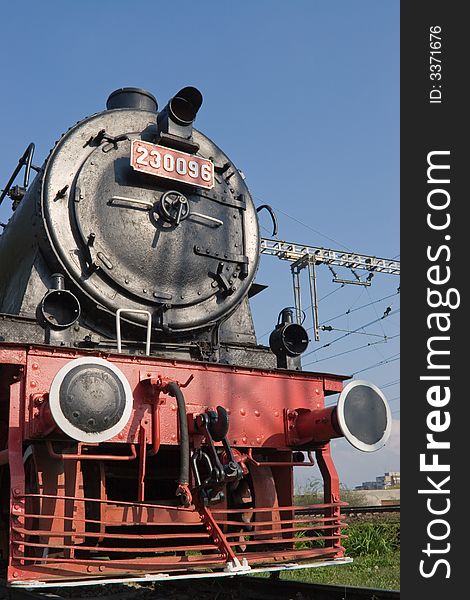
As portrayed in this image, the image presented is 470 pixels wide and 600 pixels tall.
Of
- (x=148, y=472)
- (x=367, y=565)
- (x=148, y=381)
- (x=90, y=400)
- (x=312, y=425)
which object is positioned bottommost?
(x=367, y=565)

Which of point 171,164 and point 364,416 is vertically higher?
point 171,164

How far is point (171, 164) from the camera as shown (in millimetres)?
4984

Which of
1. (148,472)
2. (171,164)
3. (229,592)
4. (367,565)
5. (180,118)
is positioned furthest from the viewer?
(367,565)

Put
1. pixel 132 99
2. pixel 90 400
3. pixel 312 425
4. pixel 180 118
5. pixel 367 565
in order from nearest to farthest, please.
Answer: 1. pixel 90 400
2. pixel 312 425
3. pixel 180 118
4. pixel 132 99
5. pixel 367 565

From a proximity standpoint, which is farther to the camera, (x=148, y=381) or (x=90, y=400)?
(x=148, y=381)

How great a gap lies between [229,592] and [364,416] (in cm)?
157

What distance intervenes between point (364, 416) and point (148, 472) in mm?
1415

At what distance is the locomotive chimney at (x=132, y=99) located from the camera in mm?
5527

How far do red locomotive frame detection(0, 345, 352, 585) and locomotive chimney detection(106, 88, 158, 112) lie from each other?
2.45m

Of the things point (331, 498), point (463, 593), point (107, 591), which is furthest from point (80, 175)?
point (463, 593)

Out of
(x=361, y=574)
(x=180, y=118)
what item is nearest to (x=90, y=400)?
(x=180, y=118)

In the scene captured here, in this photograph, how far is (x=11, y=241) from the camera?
515 cm

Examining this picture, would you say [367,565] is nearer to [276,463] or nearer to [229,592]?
[229,592]

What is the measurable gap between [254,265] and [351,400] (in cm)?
169
